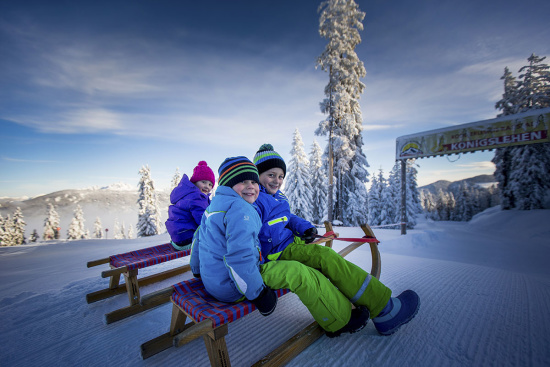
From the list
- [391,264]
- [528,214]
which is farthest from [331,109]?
[528,214]

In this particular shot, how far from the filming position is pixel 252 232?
1866 mm

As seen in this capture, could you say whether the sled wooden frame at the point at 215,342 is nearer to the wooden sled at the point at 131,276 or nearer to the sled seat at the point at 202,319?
the sled seat at the point at 202,319

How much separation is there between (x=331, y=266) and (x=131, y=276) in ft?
8.86

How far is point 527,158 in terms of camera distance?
14789 millimetres

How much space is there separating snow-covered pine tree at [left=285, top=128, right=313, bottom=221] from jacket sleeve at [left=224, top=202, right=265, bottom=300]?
18569mm

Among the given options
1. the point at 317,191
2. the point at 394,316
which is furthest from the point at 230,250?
the point at 317,191

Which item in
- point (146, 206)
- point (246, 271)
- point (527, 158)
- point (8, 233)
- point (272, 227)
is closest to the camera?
point (246, 271)

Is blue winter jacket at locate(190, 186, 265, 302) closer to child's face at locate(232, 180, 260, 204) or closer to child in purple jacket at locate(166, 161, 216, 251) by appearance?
child's face at locate(232, 180, 260, 204)

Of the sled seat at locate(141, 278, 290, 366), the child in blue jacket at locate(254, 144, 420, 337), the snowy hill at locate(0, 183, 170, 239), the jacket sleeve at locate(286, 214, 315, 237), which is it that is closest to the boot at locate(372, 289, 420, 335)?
the child in blue jacket at locate(254, 144, 420, 337)

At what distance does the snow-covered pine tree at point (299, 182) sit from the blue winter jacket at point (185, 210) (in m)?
16.8

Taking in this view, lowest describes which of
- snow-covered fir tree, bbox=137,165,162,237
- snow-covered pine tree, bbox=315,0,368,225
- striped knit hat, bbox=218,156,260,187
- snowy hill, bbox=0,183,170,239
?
snowy hill, bbox=0,183,170,239

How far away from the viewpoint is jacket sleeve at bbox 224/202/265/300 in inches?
68.8

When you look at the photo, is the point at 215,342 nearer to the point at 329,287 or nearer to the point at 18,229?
the point at 329,287

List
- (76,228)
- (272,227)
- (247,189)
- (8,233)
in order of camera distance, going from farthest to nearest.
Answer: (76,228)
(8,233)
(272,227)
(247,189)
